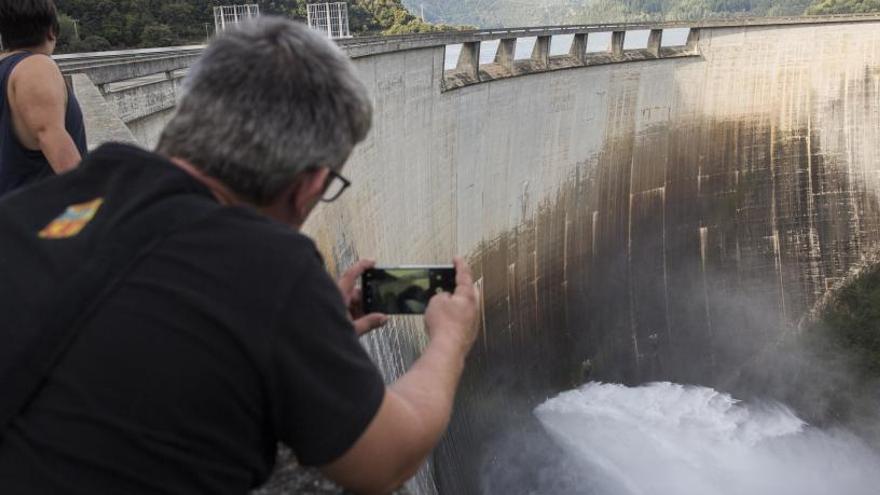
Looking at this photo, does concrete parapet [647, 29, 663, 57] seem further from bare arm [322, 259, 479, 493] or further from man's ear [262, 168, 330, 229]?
man's ear [262, 168, 330, 229]

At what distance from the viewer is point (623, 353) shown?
15.4m

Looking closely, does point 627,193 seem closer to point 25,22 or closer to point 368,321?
point 25,22

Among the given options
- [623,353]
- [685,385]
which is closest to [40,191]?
[623,353]

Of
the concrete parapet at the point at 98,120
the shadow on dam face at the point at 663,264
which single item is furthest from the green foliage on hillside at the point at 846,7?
the concrete parapet at the point at 98,120

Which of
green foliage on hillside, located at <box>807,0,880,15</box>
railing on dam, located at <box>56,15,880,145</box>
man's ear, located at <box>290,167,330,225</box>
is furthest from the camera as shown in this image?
green foliage on hillside, located at <box>807,0,880,15</box>

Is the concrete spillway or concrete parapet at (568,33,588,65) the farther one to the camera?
concrete parapet at (568,33,588,65)

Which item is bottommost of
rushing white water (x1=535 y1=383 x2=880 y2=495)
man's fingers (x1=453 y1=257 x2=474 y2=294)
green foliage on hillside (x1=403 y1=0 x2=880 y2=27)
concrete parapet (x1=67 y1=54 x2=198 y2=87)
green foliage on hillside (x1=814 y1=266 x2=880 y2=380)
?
rushing white water (x1=535 y1=383 x2=880 y2=495)

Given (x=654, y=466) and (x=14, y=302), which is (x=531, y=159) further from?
(x=14, y=302)

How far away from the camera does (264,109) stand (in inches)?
45.4

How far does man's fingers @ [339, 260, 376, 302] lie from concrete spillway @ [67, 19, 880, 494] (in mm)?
7761

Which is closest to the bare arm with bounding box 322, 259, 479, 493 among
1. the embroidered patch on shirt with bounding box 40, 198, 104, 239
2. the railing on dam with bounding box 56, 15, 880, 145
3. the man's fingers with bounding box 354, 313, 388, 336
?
the man's fingers with bounding box 354, 313, 388, 336

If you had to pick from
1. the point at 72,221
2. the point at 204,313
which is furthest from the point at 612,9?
the point at 204,313

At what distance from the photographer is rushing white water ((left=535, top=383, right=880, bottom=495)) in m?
13.1

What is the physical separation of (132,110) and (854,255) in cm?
1502
